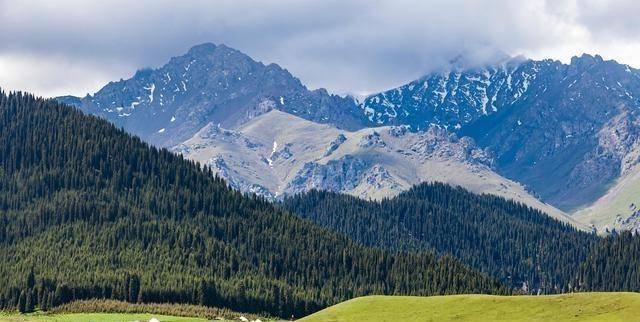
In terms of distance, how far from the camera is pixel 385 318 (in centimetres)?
15738

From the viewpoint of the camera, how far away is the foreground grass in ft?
479

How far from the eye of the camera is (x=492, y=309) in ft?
506

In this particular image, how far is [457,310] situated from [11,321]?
8029cm

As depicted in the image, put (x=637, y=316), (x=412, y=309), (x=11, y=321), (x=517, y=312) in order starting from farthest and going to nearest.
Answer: (x=11, y=321), (x=412, y=309), (x=517, y=312), (x=637, y=316)

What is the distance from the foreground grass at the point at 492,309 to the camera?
146 metres

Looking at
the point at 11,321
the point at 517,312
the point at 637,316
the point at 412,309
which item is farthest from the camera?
the point at 11,321

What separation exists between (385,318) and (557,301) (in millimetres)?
24285

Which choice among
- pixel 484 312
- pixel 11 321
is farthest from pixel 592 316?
pixel 11 321

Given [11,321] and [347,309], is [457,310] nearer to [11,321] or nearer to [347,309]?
[347,309]

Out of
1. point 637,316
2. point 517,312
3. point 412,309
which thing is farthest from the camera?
point 412,309

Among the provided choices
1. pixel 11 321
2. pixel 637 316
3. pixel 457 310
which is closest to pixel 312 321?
pixel 457 310

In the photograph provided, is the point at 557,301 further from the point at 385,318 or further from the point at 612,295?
the point at 385,318

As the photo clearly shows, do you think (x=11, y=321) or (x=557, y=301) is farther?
(x=11, y=321)

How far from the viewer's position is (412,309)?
162 meters
